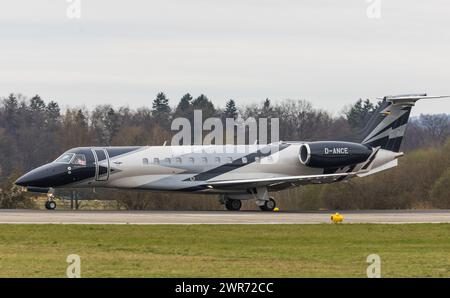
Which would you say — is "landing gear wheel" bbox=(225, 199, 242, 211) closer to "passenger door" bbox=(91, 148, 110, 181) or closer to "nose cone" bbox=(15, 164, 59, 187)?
"passenger door" bbox=(91, 148, 110, 181)

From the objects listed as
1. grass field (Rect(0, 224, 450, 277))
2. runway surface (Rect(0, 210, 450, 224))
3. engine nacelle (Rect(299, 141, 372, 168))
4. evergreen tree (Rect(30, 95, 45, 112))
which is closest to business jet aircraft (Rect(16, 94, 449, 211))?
engine nacelle (Rect(299, 141, 372, 168))

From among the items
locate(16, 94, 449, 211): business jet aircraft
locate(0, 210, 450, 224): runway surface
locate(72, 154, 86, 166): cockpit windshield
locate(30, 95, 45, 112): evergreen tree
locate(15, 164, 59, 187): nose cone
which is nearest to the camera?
locate(0, 210, 450, 224): runway surface

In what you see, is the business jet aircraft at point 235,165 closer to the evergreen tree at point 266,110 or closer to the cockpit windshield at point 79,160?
the cockpit windshield at point 79,160

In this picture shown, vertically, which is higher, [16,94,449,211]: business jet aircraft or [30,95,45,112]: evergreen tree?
[30,95,45,112]: evergreen tree

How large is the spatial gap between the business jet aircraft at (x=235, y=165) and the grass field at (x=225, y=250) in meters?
11.7

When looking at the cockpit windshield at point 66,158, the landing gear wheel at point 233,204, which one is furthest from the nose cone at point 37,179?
the landing gear wheel at point 233,204

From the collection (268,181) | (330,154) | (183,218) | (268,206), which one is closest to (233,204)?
(268,206)

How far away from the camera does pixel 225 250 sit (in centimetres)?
2655

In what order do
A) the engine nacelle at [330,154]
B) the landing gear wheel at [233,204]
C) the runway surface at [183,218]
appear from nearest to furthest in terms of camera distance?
the runway surface at [183,218] < the engine nacelle at [330,154] < the landing gear wheel at [233,204]

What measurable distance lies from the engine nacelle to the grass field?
12.3 m

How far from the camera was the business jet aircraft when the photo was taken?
4506 centimetres

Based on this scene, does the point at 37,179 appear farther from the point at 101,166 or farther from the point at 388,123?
the point at 388,123

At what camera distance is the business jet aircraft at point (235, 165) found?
148ft

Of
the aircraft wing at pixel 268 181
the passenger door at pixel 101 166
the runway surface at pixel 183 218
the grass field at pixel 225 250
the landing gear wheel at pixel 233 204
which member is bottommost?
the grass field at pixel 225 250
